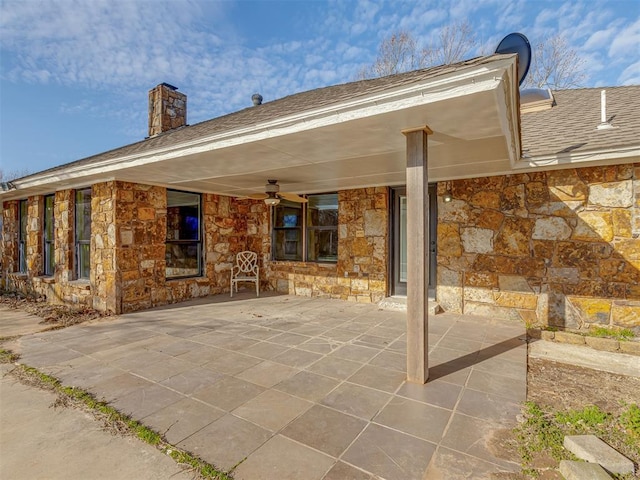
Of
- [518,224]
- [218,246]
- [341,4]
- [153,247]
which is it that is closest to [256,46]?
[341,4]

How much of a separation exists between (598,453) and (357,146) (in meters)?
2.97

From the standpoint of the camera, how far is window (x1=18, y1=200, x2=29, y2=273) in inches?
312

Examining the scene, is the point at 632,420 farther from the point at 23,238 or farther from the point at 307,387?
the point at 23,238

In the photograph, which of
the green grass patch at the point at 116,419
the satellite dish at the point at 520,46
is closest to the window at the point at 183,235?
the green grass patch at the point at 116,419

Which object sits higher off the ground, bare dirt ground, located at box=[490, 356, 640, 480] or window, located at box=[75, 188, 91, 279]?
window, located at box=[75, 188, 91, 279]

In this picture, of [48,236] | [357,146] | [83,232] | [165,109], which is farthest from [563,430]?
[48,236]

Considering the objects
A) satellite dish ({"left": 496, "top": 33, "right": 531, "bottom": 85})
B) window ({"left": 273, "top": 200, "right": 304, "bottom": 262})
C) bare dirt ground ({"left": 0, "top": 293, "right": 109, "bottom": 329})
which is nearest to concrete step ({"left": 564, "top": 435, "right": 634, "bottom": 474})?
window ({"left": 273, "top": 200, "right": 304, "bottom": 262})

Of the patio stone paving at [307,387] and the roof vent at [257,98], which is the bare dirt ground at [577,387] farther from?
the roof vent at [257,98]

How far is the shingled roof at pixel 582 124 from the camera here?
398cm

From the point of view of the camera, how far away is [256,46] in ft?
28.0

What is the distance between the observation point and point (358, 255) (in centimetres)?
619

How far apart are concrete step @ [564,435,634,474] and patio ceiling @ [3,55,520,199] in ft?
7.29

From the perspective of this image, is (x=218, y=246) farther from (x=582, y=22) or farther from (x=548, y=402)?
(x=582, y=22)

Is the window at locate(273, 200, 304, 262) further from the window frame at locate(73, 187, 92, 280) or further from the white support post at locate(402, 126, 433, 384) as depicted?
the white support post at locate(402, 126, 433, 384)
